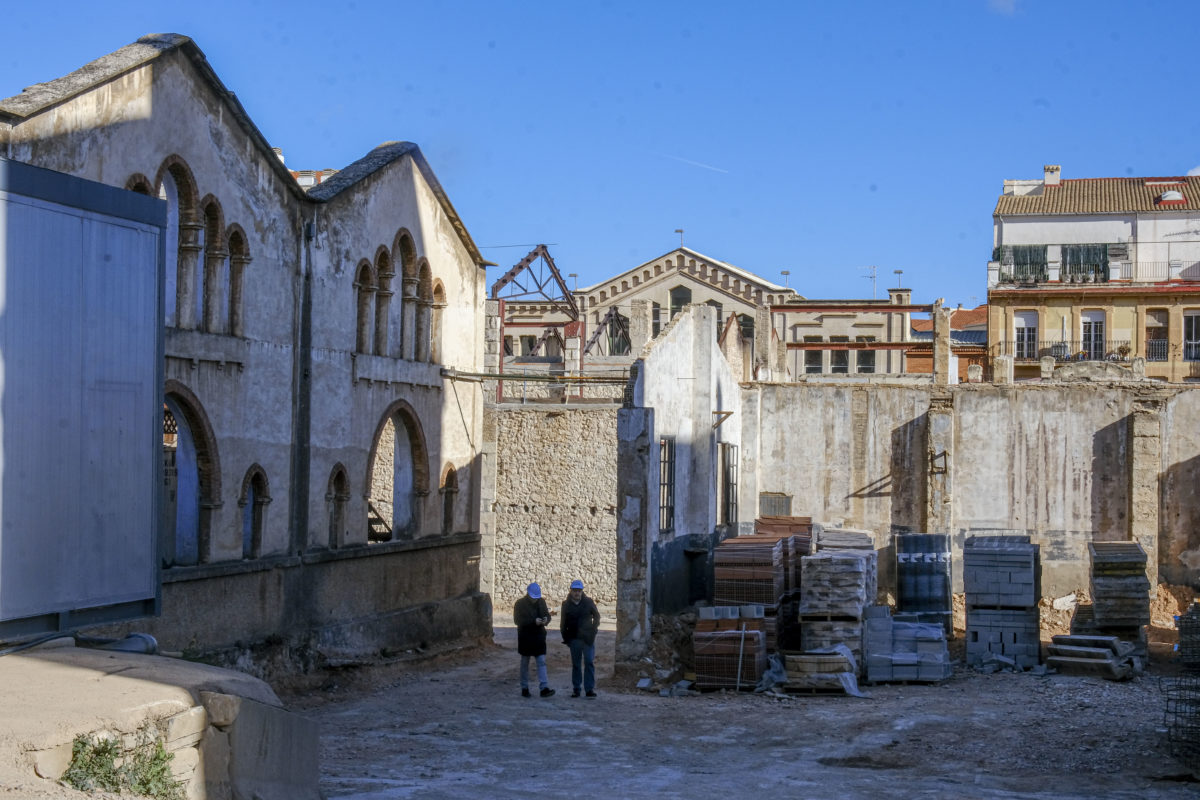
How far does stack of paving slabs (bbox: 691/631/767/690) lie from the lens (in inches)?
692

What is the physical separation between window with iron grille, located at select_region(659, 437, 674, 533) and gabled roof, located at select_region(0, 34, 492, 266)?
568 centimetres

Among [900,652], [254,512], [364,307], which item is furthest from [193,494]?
[900,652]

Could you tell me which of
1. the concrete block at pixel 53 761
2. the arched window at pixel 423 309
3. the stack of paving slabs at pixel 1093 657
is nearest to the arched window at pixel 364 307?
the arched window at pixel 423 309

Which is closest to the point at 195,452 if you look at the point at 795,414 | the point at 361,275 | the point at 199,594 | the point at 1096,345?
the point at 199,594

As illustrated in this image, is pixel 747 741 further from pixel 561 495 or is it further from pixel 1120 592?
pixel 561 495

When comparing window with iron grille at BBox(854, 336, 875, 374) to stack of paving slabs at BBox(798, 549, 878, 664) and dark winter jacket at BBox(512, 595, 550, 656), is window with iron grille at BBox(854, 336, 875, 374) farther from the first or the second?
dark winter jacket at BBox(512, 595, 550, 656)

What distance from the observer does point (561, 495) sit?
2770cm

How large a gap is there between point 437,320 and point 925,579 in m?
9.31

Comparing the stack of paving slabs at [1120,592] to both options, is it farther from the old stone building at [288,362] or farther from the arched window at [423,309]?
the arched window at [423,309]

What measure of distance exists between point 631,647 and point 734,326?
47.9 feet

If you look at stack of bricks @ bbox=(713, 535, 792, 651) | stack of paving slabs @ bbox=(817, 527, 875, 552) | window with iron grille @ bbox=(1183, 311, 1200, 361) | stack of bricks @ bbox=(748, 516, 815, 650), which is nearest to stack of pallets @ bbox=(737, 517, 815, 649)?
stack of bricks @ bbox=(748, 516, 815, 650)

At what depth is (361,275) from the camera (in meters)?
20.0

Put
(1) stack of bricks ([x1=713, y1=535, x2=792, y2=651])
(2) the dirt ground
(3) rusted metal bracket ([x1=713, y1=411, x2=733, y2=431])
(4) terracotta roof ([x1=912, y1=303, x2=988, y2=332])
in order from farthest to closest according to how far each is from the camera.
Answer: (4) terracotta roof ([x1=912, y1=303, x2=988, y2=332])
(3) rusted metal bracket ([x1=713, y1=411, x2=733, y2=431])
(1) stack of bricks ([x1=713, y1=535, x2=792, y2=651])
(2) the dirt ground

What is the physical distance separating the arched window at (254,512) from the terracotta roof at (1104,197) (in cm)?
5122
